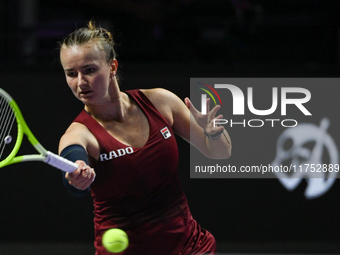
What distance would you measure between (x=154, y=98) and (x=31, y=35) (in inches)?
93.7

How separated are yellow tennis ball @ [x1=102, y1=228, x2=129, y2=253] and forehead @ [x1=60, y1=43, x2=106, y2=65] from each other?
2.39 feet

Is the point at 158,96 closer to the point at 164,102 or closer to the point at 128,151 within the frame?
the point at 164,102

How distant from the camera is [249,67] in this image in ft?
13.0

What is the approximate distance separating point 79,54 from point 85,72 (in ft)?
0.25

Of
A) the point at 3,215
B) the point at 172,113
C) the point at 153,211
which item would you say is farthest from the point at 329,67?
the point at 3,215

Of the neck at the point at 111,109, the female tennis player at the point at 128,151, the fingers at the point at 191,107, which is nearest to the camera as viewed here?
the female tennis player at the point at 128,151

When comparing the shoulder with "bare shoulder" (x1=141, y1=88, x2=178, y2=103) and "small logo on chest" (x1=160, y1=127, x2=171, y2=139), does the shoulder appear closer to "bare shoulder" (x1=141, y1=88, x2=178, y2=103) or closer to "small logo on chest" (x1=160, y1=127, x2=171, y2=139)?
"bare shoulder" (x1=141, y1=88, x2=178, y2=103)

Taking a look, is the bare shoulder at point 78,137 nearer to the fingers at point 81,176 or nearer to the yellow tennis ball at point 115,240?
the fingers at point 81,176

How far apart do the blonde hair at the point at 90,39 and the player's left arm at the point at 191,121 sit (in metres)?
0.28

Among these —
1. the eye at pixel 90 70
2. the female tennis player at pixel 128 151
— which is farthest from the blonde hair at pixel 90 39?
the eye at pixel 90 70

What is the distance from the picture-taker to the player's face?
1979 mm

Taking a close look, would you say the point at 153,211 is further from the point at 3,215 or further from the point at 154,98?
the point at 3,215

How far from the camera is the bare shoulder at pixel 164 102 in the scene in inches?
88.7

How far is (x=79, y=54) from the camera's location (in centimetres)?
199
